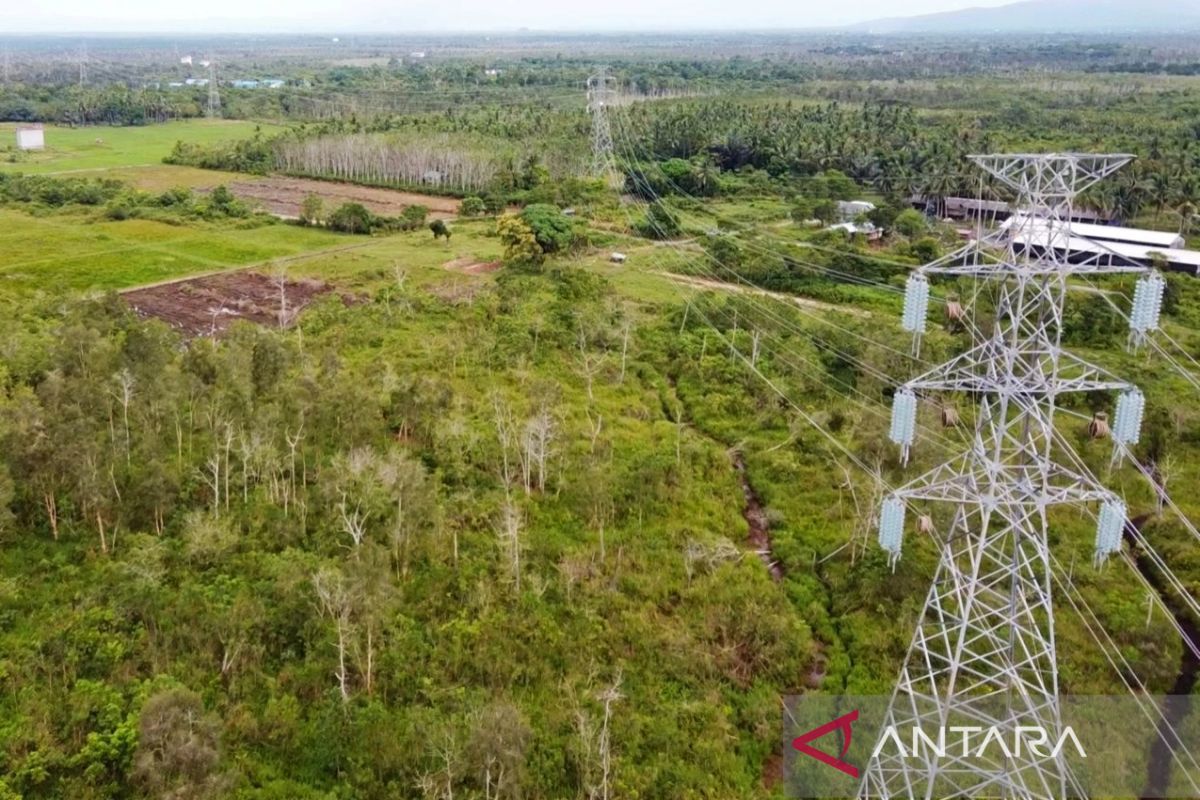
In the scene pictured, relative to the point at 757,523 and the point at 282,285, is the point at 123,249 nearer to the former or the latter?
the point at 282,285

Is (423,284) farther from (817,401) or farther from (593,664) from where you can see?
(593,664)

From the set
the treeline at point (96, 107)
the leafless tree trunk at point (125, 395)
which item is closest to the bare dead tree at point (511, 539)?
the leafless tree trunk at point (125, 395)

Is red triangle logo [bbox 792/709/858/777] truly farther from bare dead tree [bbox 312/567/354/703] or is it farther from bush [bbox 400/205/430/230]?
bush [bbox 400/205/430/230]

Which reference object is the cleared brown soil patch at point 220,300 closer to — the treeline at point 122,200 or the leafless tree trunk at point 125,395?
the leafless tree trunk at point 125,395

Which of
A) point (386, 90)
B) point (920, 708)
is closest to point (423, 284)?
point (920, 708)

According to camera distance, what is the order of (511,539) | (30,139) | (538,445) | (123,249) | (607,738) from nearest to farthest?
(607,738) < (511,539) < (538,445) < (123,249) < (30,139)

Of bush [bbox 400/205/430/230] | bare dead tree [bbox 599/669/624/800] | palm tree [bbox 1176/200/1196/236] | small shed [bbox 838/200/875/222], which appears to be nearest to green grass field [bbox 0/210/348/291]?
bush [bbox 400/205/430/230]

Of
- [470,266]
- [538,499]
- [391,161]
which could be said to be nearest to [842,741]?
[538,499]
